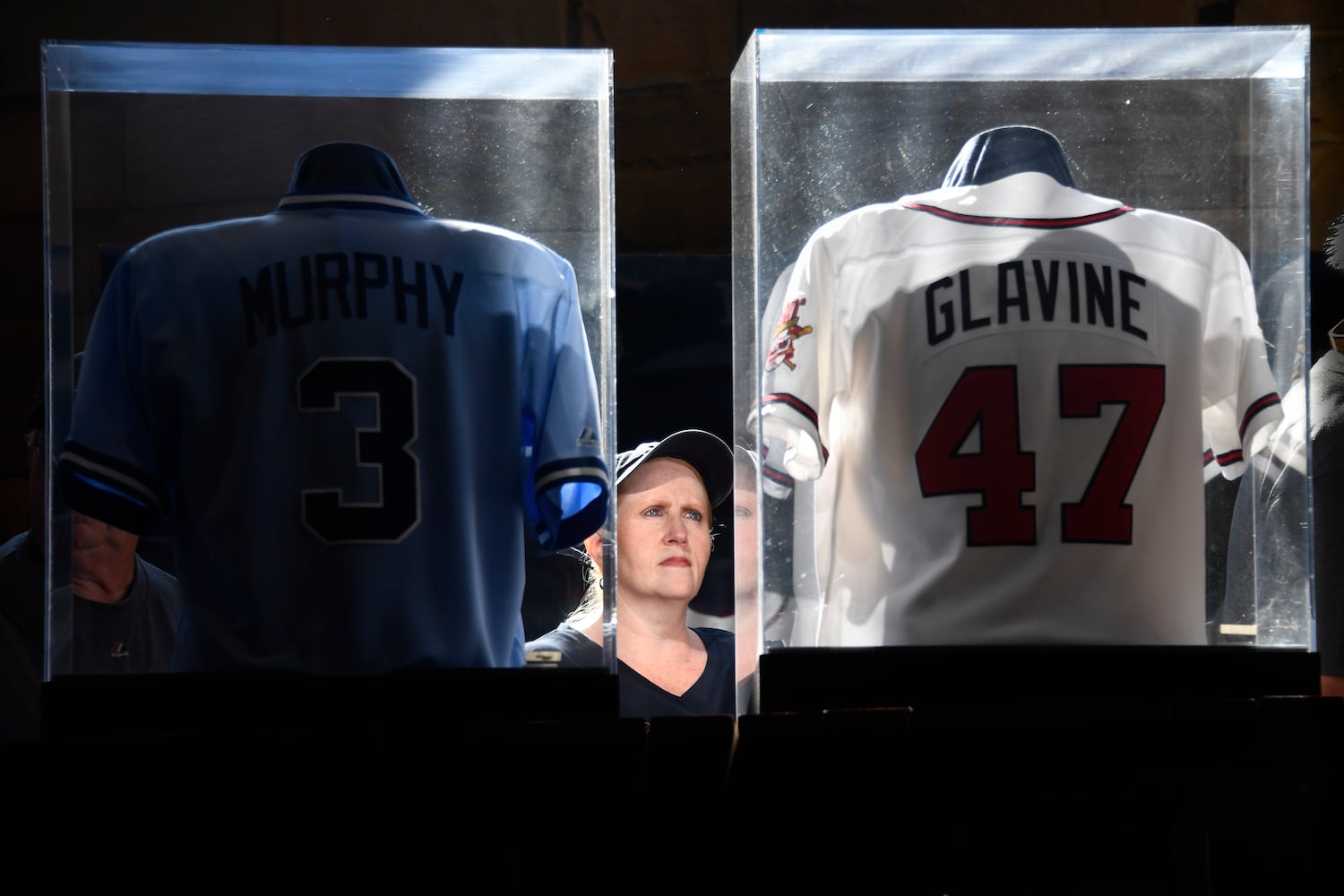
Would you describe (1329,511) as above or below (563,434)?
below

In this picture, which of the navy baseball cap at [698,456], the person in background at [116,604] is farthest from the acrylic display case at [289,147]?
the navy baseball cap at [698,456]

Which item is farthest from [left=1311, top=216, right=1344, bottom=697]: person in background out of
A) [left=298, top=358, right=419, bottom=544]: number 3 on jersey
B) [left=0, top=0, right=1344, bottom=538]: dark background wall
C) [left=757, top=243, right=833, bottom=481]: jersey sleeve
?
[left=298, top=358, right=419, bottom=544]: number 3 on jersey

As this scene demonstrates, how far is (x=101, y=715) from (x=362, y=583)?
387 millimetres

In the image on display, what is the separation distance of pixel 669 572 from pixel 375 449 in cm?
112

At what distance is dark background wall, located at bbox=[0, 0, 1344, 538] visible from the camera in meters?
3.07

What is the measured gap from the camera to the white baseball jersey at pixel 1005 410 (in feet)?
6.16

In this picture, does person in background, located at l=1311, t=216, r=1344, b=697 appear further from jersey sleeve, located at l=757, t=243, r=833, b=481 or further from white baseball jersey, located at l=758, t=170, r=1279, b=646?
jersey sleeve, located at l=757, t=243, r=833, b=481

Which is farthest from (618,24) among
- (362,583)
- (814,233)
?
(362,583)

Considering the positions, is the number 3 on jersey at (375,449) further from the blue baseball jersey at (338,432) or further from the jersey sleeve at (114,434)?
the jersey sleeve at (114,434)

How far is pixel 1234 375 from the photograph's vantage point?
1982 mm

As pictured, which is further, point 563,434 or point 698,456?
point 698,456

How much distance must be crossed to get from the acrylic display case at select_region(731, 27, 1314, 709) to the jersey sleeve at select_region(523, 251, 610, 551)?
0.25 metres

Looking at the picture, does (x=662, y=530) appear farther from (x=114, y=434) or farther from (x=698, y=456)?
(x=114, y=434)

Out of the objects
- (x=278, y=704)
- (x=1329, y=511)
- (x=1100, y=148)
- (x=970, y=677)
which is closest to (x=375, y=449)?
(x=278, y=704)
